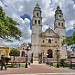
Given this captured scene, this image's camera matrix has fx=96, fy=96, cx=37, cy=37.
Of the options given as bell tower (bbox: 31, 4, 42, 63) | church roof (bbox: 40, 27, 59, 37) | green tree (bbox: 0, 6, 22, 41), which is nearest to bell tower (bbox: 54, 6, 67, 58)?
church roof (bbox: 40, 27, 59, 37)

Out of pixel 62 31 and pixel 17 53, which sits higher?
pixel 62 31

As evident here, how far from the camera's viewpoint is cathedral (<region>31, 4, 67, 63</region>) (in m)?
34.1

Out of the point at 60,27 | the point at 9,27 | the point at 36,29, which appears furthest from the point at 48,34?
the point at 9,27

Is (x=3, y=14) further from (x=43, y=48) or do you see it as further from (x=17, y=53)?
(x=43, y=48)

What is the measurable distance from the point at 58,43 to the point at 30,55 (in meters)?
11.2

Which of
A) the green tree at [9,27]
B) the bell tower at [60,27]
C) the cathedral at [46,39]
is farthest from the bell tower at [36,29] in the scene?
the green tree at [9,27]

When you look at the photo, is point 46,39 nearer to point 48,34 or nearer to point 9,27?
point 48,34

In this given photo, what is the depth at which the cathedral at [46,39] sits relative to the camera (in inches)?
1342

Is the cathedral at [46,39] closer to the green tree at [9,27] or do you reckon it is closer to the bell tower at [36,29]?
the bell tower at [36,29]

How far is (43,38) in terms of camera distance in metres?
35.7

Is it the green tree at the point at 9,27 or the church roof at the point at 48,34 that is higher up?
the church roof at the point at 48,34

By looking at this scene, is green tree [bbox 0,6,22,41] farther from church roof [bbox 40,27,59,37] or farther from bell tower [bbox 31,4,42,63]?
church roof [bbox 40,27,59,37]

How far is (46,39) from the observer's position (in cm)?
3562

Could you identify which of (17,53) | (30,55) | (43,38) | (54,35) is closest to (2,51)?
(30,55)
